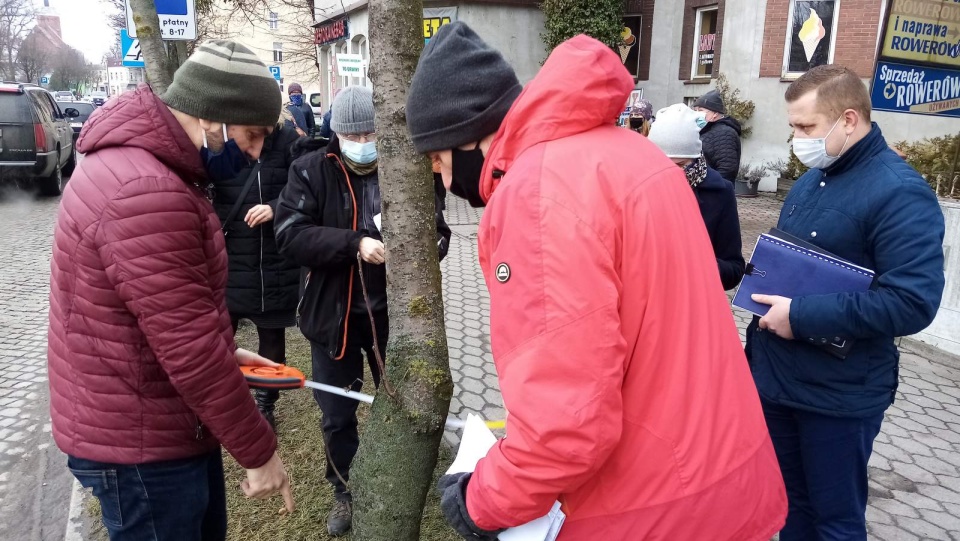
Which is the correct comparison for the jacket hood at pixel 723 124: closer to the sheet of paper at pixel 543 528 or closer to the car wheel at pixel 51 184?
the sheet of paper at pixel 543 528

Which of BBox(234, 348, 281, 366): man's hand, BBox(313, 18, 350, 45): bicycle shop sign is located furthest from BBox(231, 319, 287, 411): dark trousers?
BBox(313, 18, 350, 45): bicycle shop sign

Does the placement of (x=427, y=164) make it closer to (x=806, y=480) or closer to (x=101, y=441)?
(x=101, y=441)

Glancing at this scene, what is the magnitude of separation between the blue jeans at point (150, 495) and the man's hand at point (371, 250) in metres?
1.02

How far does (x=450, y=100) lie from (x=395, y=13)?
837mm

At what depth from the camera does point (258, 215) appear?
3598mm

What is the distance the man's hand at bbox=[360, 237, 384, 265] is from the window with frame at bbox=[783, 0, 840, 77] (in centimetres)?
1297

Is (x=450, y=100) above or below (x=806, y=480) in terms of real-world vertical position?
above

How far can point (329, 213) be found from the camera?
2.97m

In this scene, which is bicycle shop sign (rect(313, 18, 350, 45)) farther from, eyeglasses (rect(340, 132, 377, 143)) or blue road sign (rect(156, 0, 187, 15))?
eyeglasses (rect(340, 132, 377, 143))

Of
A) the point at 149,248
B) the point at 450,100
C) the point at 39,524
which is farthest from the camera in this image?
the point at 39,524

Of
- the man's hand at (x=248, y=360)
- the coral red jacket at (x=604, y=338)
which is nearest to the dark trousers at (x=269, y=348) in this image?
the man's hand at (x=248, y=360)

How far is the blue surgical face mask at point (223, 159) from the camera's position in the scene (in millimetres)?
1873

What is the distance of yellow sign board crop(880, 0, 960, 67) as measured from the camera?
5426 mm

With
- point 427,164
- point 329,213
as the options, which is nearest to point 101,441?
point 427,164
